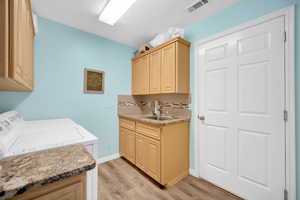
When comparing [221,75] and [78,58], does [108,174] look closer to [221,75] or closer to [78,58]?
[78,58]

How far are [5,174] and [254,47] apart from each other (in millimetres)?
2229

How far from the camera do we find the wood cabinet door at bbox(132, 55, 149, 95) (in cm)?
238

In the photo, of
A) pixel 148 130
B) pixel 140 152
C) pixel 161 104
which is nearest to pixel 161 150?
pixel 148 130

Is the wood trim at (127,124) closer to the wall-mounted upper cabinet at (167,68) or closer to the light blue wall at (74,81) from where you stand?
the light blue wall at (74,81)

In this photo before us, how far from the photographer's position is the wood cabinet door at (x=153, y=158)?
170 cm

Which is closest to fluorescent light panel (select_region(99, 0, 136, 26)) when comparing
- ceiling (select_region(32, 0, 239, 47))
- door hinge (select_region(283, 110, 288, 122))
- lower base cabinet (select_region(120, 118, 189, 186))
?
ceiling (select_region(32, 0, 239, 47))

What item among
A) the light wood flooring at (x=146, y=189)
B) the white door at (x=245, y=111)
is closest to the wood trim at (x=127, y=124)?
the light wood flooring at (x=146, y=189)

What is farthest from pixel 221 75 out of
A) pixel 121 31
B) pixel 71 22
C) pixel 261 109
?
pixel 71 22

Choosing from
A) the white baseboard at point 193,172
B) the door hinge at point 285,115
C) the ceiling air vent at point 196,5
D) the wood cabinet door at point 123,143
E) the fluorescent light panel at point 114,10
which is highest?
the ceiling air vent at point 196,5

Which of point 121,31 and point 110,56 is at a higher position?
point 121,31

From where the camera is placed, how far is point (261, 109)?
135cm

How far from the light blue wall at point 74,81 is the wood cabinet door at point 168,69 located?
1011mm

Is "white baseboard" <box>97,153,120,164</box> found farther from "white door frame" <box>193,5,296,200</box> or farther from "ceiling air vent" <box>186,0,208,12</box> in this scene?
"ceiling air vent" <box>186,0,208,12</box>

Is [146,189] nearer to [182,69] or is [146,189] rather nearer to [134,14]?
[182,69]
